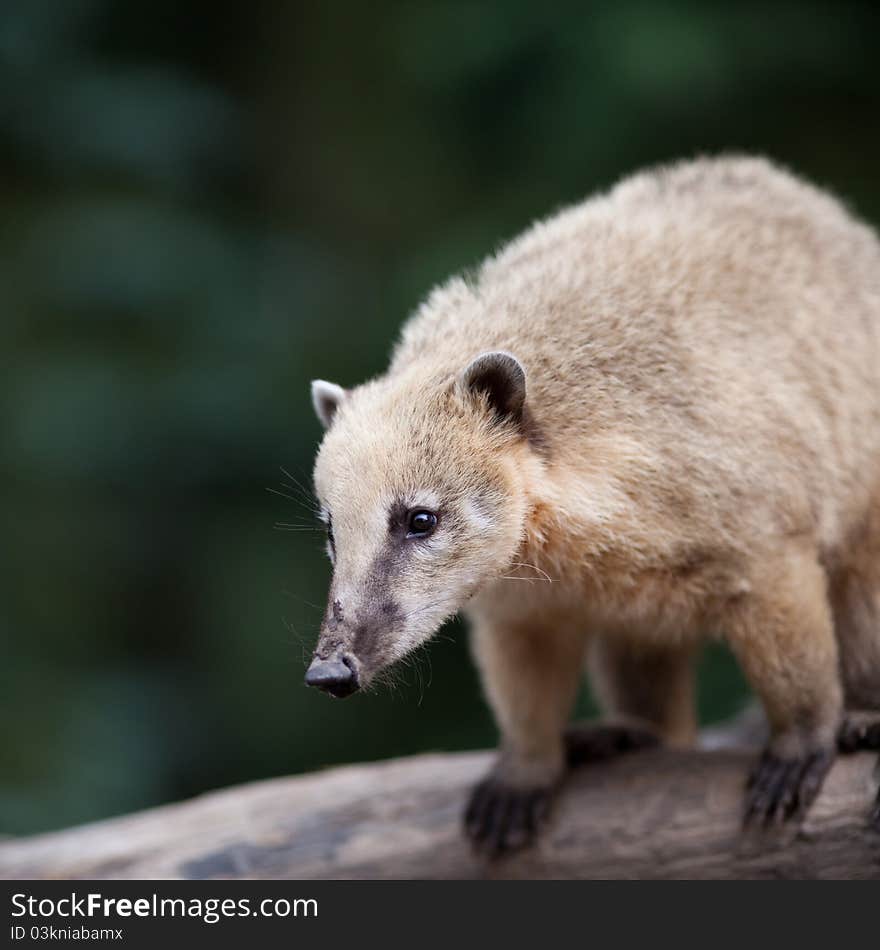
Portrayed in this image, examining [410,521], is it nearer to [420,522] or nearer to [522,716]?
[420,522]

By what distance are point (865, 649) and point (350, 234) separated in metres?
4.74

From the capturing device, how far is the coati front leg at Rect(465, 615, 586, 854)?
15.7 ft

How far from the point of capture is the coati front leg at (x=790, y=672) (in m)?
4.18

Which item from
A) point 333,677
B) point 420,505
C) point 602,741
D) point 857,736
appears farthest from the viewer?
point 602,741

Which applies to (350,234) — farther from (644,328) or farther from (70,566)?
(644,328)

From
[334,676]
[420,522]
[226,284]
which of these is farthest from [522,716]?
[226,284]

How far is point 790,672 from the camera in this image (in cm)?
427

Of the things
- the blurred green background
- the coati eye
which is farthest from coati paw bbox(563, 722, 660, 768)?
the coati eye

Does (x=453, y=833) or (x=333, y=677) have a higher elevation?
(x=333, y=677)

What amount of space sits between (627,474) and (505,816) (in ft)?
5.11

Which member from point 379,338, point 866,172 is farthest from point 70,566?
point 866,172

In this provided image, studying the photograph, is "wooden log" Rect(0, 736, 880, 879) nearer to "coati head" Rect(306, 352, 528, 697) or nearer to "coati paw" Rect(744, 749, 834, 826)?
"coati paw" Rect(744, 749, 834, 826)

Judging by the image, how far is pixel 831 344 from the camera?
455 centimetres

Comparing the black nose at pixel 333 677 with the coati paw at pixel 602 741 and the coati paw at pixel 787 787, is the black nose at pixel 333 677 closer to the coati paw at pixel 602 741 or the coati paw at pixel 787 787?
the coati paw at pixel 787 787
